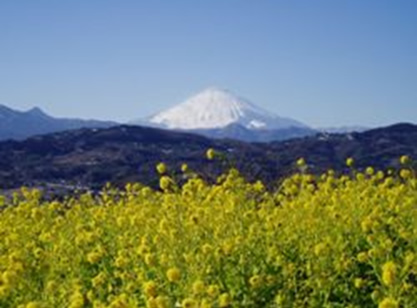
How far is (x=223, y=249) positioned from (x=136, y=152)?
11998 cm

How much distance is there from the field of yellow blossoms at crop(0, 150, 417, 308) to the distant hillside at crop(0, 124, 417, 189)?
7443cm

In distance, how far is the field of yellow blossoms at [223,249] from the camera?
5.90 meters

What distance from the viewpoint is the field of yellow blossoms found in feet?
19.4

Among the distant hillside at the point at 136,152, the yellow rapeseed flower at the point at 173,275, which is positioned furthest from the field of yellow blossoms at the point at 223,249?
the distant hillside at the point at 136,152

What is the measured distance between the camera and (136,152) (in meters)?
126

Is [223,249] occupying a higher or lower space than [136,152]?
higher

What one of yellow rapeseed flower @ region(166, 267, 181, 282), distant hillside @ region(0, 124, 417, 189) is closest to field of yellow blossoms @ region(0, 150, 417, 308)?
yellow rapeseed flower @ region(166, 267, 181, 282)

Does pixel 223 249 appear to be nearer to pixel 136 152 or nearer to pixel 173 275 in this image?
pixel 173 275

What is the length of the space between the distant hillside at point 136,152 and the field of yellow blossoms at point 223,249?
7443 centimetres

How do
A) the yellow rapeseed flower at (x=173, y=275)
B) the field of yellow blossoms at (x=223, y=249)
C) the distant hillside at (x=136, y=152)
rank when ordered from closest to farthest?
the yellow rapeseed flower at (x=173, y=275) < the field of yellow blossoms at (x=223, y=249) < the distant hillside at (x=136, y=152)

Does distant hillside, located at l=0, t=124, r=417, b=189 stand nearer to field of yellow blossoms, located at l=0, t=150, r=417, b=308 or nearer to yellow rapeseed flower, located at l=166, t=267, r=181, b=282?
field of yellow blossoms, located at l=0, t=150, r=417, b=308

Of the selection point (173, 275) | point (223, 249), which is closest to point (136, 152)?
point (223, 249)

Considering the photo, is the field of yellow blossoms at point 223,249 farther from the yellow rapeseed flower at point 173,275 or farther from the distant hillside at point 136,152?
the distant hillside at point 136,152

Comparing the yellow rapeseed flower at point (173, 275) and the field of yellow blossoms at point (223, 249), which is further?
the field of yellow blossoms at point (223, 249)
